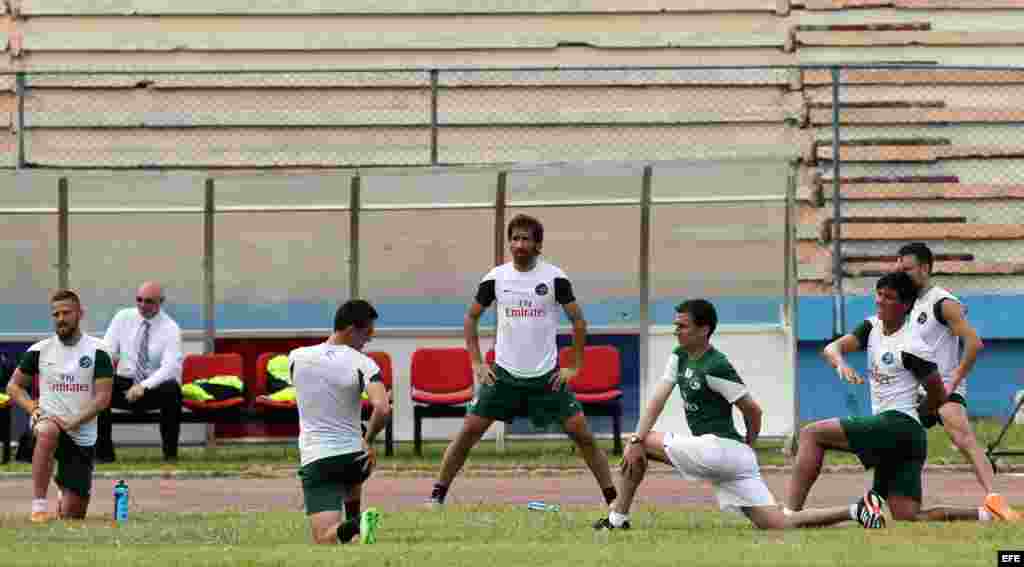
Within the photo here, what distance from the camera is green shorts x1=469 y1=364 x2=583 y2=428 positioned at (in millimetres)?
13617

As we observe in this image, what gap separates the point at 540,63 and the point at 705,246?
4903mm

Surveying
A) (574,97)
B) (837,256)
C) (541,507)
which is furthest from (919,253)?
(574,97)

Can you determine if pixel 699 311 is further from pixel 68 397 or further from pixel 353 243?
pixel 353 243

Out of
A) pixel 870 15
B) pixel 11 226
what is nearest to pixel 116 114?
pixel 11 226

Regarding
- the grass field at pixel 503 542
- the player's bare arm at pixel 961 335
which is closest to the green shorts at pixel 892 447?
the grass field at pixel 503 542

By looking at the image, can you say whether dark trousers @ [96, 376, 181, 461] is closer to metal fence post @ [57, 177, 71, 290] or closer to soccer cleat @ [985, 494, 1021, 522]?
metal fence post @ [57, 177, 71, 290]

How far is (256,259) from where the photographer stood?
1998 cm

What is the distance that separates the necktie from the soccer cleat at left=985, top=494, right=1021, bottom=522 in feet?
29.1

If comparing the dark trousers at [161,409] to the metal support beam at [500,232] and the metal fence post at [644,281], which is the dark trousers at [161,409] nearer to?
the metal support beam at [500,232]

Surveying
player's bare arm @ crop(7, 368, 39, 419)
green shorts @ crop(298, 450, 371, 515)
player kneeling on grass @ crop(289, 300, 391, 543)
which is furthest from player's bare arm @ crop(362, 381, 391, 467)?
player's bare arm @ crop(7, 368, 39, 419)

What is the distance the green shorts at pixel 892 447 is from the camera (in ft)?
38.1

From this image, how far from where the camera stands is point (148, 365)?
18.4m

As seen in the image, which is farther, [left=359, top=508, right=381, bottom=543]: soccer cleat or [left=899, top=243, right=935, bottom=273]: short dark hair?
[left=899, top=243, right=935, bottom=273]: short dark hair

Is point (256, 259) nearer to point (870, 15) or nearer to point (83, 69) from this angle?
point (83, 69)
